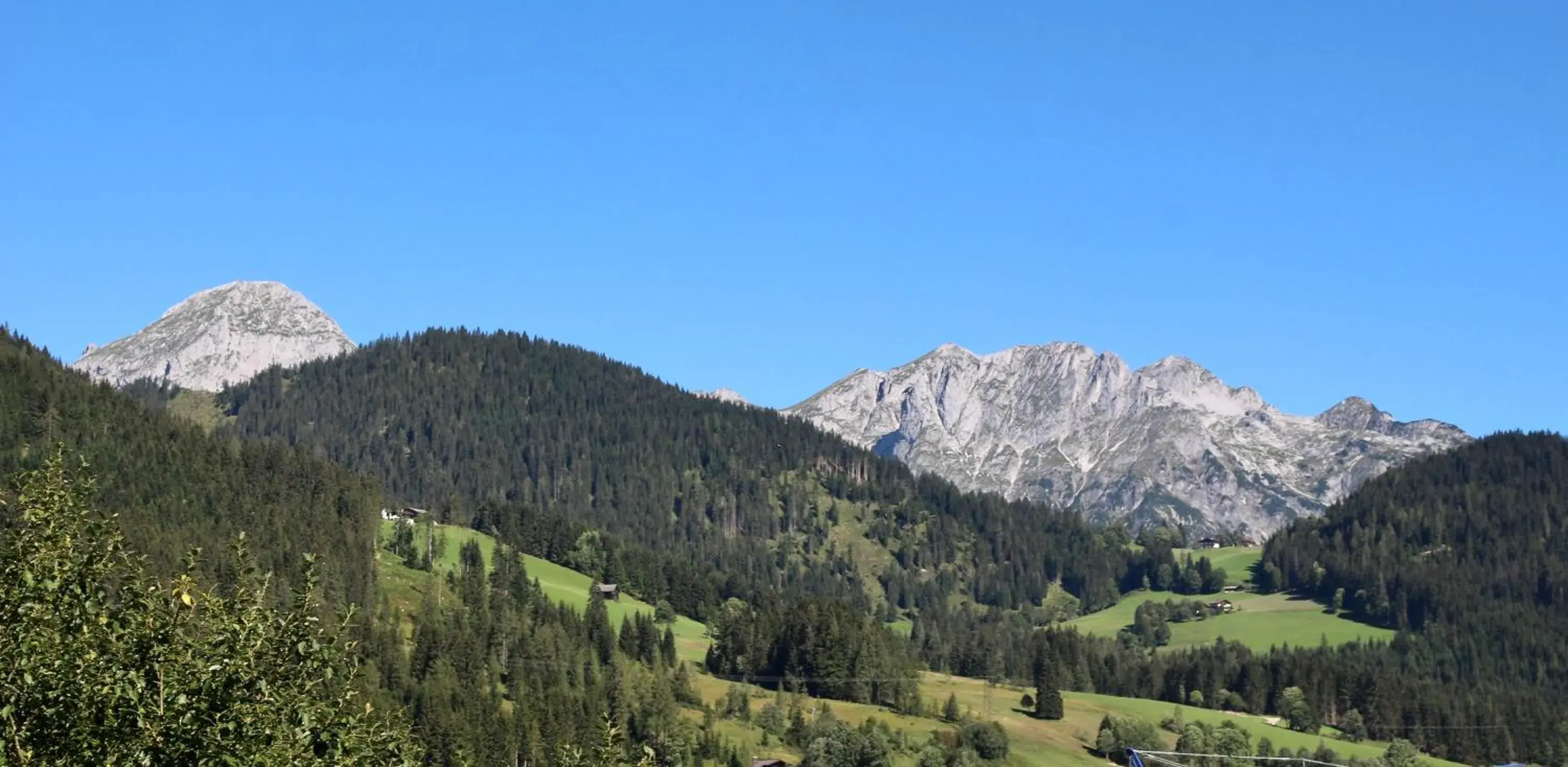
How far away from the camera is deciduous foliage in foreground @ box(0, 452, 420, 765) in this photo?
3675 cm

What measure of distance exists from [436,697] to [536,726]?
39.1 feet

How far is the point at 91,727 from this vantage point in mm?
36750

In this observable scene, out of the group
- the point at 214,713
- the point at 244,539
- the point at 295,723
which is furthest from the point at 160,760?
the point at 244,539

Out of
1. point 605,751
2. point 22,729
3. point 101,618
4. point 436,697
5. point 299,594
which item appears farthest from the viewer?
point 436,697

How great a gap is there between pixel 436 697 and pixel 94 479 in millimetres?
152759

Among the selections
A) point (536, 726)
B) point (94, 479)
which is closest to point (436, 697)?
point (536, 726)

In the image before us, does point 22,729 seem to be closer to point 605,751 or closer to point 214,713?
point 214,713

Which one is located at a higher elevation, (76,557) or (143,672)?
(76,557)

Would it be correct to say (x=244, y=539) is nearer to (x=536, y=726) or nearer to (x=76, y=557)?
(x=76, y=557)

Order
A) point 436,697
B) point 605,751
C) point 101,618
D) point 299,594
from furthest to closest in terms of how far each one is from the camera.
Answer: point 436,697
point 605,751
point 299,594
point 101,618

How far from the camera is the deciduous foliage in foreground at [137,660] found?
36.8 m

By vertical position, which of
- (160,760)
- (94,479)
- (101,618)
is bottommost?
(160,760)

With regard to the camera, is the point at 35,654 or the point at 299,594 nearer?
the point at 35,654

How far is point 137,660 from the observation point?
39.0m
